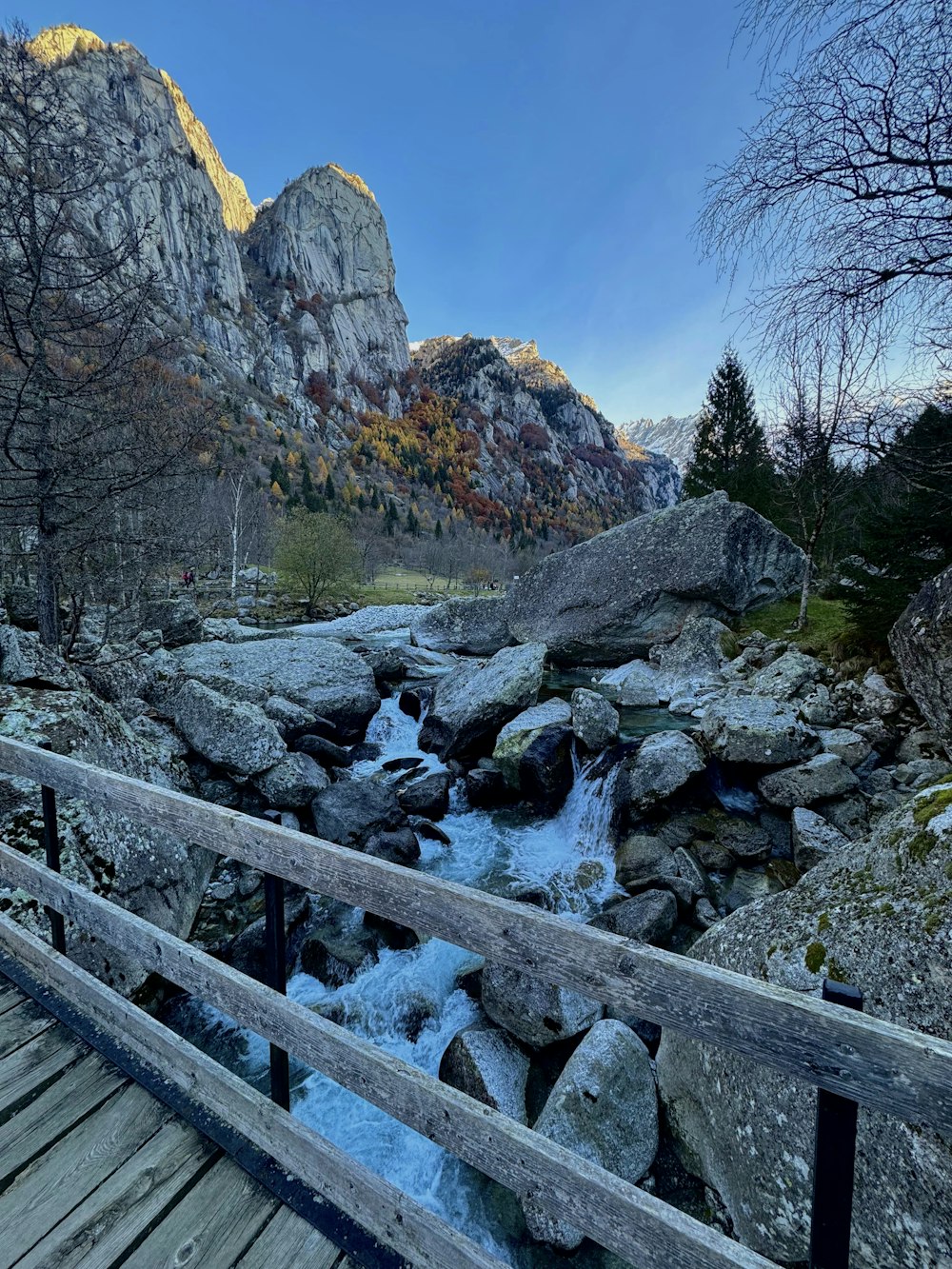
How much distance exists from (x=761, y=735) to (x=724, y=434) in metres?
26.9

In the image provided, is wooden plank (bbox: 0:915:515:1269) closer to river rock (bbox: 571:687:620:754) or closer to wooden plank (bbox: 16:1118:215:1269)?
wooden plank (bbox: 16:1118:215:1269)

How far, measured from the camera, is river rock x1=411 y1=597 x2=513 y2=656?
19766mm

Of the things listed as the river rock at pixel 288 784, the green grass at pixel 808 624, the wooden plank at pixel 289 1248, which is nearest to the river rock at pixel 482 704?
the river rock at pixel 288 784

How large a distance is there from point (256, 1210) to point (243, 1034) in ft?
12.1

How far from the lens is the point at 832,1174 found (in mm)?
1182

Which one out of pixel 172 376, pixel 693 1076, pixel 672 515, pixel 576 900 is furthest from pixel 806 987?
pixel 672 515

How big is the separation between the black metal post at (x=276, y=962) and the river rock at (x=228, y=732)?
20.6 feet

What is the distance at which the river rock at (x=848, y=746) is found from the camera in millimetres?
7555

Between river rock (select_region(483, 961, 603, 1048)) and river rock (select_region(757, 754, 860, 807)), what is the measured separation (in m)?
4.13

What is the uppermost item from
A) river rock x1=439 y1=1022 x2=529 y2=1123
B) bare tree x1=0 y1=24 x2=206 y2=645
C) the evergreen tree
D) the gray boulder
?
the evergreen tree

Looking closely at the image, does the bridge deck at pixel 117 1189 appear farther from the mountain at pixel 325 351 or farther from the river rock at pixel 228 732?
the mountain at pixel 325 351

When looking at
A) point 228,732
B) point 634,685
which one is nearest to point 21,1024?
point 228,732

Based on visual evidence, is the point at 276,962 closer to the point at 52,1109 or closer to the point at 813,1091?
the point at 52,1109

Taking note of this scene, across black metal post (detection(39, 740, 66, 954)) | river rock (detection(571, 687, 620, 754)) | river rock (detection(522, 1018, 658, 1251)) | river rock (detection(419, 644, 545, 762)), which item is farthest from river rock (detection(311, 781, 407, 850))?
black metal post (detection(39, 740, 66, 954))
